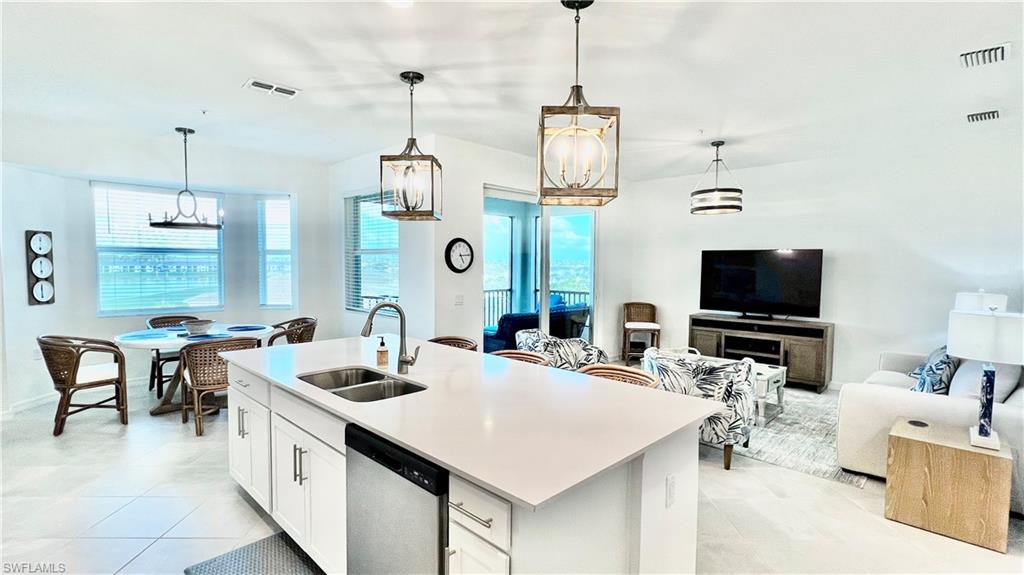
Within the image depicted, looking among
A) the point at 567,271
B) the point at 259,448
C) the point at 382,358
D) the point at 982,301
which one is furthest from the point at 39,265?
the point at 982,301

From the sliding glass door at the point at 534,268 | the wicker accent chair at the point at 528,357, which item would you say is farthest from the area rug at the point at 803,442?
the sliding glass door at the point at 534,268

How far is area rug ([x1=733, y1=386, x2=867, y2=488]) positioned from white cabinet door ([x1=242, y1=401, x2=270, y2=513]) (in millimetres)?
3382

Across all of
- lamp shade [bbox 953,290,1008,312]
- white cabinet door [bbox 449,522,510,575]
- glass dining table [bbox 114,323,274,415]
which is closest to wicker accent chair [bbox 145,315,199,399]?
glass dining table [bbox 114,323,274,415]

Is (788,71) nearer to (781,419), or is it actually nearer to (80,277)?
(781,419)

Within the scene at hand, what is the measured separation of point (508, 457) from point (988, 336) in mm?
2714

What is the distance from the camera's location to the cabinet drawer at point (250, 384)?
2484 millimetres

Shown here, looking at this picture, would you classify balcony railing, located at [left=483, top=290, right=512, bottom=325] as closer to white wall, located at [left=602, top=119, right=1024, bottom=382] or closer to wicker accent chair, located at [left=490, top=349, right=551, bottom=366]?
wicker accent chair, located at [left=490, top=349, right=551, bottom=366]

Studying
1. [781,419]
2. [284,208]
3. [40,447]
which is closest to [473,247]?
[284,208]

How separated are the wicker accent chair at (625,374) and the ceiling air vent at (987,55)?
8.95ft

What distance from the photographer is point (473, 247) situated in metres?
5.17

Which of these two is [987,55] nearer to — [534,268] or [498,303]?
[534,268]

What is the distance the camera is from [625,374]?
9.33ft

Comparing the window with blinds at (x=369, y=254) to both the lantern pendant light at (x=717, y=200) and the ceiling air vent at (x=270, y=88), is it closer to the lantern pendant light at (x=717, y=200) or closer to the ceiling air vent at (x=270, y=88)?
the ceiling air vent at (x=270, y=88)

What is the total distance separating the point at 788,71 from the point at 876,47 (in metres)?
0.48
